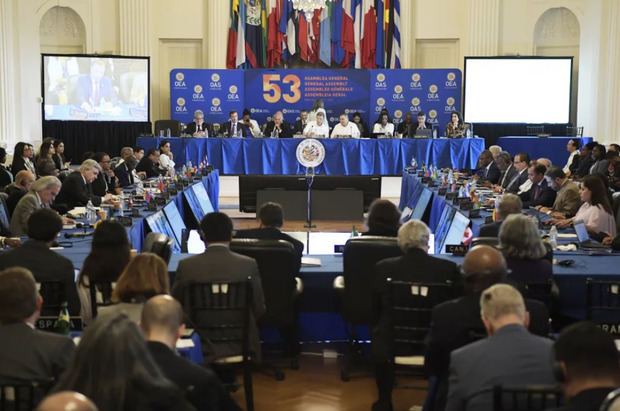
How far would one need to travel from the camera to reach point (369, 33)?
19.1m

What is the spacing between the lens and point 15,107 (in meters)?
17.0

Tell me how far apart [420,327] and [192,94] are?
14.3m

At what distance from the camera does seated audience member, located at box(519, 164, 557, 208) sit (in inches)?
365

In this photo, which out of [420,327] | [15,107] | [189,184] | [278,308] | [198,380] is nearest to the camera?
[198,380]

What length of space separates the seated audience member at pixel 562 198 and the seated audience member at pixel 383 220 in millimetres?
2951

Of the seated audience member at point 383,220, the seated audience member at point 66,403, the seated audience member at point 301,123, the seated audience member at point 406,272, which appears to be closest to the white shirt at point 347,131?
the seated audience member at point 301,123

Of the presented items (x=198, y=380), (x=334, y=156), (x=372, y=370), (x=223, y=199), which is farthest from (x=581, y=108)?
(x=198, y=380)

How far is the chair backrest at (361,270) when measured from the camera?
534 centimetres

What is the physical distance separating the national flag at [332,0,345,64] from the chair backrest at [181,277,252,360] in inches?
592

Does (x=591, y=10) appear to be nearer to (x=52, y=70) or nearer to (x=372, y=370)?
(x=52, y=70)

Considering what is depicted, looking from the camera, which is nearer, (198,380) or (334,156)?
(198,380)

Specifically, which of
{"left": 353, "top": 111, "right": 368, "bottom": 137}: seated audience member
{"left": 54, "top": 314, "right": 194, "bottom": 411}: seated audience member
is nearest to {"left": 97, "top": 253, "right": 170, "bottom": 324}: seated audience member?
{"left": 54, "top": 314, "right": 194, "bottom": 411}: seated audience member

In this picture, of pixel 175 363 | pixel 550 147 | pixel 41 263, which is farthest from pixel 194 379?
pixel 550 147

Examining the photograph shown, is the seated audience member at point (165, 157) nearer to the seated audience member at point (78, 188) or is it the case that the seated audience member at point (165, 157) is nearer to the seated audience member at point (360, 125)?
the seated audience member at point (78, 188)
